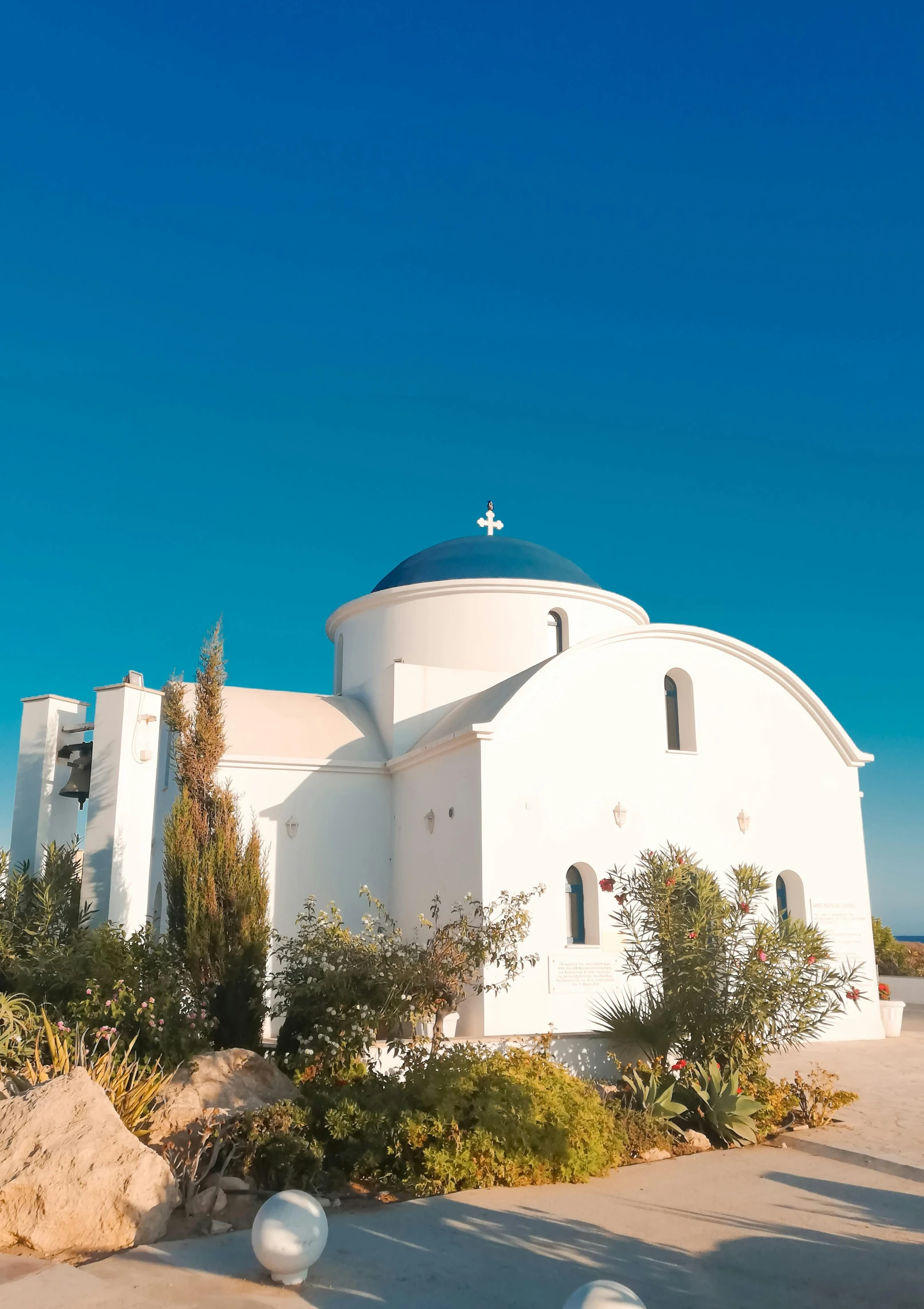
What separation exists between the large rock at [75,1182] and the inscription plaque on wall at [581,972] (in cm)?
788

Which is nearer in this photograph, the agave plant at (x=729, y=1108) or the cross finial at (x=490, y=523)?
the agave plant at (x=729, y=1108)

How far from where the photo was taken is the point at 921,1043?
15.7 meters

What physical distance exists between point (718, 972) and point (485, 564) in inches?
462

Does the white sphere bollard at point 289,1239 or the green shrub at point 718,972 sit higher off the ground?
the green shrub at point 718,972

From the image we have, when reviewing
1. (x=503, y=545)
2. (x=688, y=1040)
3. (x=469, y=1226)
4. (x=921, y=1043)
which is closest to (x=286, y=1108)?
(x=469, y=1226)

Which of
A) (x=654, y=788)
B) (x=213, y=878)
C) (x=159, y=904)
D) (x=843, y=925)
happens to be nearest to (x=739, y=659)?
(x=654, y=788)

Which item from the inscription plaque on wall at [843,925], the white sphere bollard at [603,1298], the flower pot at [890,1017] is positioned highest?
the inscription plaque on wall at [843,925]

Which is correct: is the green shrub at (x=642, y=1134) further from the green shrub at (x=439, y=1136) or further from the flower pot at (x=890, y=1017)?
the flower pot at (x=890, y=1017)

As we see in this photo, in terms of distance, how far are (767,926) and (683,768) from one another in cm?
609

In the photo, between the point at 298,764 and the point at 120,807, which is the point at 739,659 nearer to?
Answer: the point at 298,764

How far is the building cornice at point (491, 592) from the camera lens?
65.8 feet

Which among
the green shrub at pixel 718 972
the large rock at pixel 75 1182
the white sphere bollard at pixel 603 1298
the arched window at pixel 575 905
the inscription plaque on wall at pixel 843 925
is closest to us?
the white sphere bollard at pixel 603 1298

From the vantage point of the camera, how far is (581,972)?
A: 14383mm

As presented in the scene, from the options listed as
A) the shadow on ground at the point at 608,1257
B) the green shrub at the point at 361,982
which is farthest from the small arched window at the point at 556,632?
the shadow on ground at the point at 608,1257
